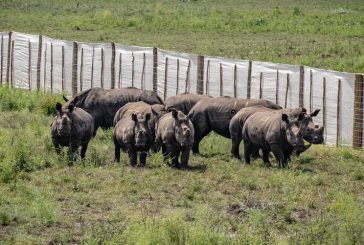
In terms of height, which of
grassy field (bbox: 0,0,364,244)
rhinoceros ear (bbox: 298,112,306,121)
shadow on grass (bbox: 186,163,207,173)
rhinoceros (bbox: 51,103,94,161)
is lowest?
shadow on grass (bbox: 186,163,207,173)

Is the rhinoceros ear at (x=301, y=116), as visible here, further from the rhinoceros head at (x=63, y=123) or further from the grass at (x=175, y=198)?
the rhinoceros head at (x=63, y=123)

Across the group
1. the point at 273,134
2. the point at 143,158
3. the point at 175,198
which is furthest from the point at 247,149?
the point at 175,198

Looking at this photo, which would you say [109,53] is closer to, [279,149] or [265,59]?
[265,59]

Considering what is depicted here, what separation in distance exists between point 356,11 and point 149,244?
43.8 meters

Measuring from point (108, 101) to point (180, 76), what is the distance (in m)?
4.13

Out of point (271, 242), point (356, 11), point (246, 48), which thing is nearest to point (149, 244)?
point (271, 242)

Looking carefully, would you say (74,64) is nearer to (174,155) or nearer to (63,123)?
(63,123)

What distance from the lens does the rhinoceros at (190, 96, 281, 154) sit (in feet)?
70.0

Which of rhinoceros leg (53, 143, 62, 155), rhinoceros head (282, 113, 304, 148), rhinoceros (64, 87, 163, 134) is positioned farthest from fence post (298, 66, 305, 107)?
rhinoceros leg (53, 143, 62, 155)

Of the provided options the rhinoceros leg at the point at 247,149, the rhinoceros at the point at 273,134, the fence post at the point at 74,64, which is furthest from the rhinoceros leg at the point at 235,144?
the fence post at the point at 74,64

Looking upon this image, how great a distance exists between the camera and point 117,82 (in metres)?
28.8

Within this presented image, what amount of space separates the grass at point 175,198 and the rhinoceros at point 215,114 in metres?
0.43

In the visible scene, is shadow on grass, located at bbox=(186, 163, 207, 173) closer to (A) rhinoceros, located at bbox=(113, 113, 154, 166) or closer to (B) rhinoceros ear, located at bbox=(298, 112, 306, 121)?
(A) rhinoceros, located at bbox=(113, 113, 154, 166)

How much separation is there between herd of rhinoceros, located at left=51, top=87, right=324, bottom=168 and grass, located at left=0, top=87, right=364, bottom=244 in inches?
12.7
